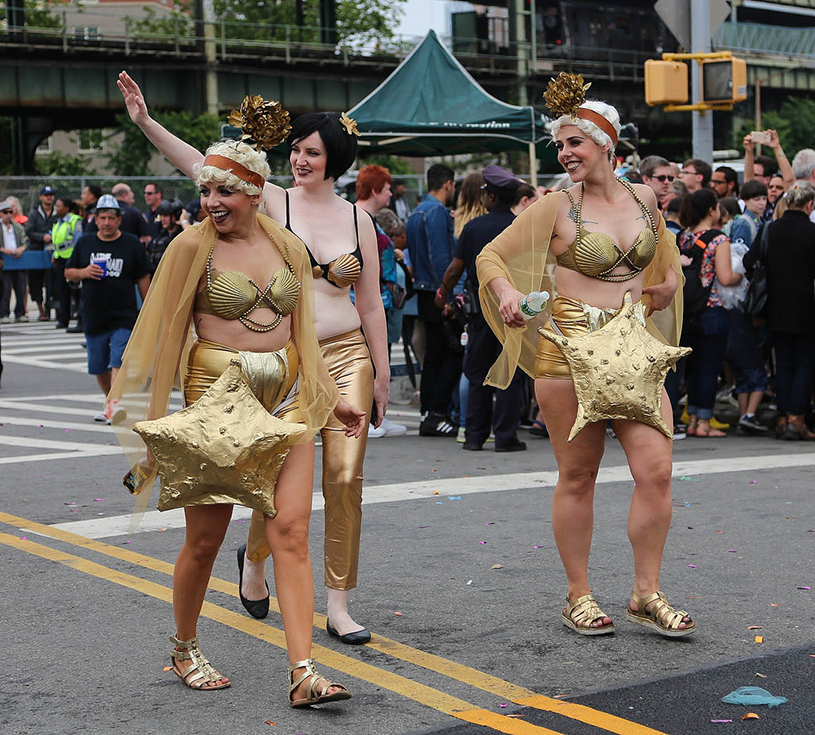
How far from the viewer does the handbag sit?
10.6 metres

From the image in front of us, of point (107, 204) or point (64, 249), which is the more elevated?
point (107, 204)

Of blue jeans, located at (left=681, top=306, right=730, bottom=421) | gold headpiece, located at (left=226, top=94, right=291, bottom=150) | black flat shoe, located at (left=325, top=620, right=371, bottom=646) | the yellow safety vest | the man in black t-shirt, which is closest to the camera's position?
gold headpiece, located at (left=226, top=94, right=291, bottom=150)

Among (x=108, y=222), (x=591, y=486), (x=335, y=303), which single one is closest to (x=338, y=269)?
(x=335, y=303)

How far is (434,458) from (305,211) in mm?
4808

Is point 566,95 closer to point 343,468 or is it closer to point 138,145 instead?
point 343,468

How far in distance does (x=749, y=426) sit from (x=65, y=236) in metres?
13.5

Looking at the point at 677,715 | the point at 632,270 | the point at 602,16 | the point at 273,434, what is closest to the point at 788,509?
the point at 632,270

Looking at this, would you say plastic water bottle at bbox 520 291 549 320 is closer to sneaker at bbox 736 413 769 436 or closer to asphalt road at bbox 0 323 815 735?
asphalt road at bbox 0 323 815 735

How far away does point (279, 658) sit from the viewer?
497 centimetres

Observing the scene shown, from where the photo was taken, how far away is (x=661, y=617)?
16.9 ft

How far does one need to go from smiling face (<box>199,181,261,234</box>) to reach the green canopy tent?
39.7 feet

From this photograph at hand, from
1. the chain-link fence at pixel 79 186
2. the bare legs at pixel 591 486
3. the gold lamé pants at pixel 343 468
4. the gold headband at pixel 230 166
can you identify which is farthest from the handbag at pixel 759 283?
the chain-link fence at pixel 79 186

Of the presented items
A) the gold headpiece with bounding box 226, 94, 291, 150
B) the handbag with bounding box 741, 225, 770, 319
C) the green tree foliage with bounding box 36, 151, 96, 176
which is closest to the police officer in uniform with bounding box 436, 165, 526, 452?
the handbag with bounding box 741, 225, 770, 319

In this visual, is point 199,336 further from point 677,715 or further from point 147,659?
point 677,715
